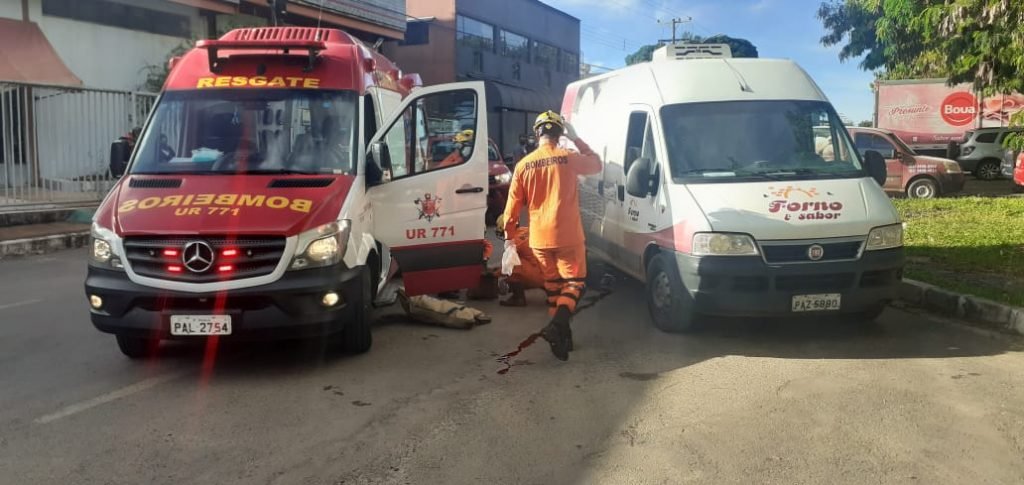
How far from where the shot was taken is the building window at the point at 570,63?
47.0 metres

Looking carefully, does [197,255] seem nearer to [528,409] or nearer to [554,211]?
[528,409]

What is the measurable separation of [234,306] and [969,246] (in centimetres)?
931

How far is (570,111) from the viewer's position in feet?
36.7

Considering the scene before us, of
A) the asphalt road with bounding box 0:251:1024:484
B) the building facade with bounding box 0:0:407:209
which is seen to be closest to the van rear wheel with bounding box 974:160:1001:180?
the building facade with bounding box 0:0:407:209

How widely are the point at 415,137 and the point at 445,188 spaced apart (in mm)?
815

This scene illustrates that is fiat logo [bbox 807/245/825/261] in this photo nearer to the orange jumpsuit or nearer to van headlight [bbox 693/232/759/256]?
van headlight [bbox 693/232/759/256]

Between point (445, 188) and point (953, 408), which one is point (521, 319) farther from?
point (953, 408)

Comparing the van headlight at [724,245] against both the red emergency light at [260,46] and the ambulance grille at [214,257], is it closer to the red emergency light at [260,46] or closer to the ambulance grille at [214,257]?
the ambulance grille at [214,257]

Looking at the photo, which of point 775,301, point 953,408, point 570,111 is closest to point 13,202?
point 570,111

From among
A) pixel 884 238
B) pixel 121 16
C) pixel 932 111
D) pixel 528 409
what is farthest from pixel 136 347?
pixel 932 111

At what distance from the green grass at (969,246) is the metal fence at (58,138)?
519 inches

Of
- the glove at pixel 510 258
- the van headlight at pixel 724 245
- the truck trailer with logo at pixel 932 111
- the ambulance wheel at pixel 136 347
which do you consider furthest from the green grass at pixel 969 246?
the truck trailer with logo at pixel 932 111

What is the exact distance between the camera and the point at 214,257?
5.21 m

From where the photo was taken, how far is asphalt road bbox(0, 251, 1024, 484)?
4031 mm
